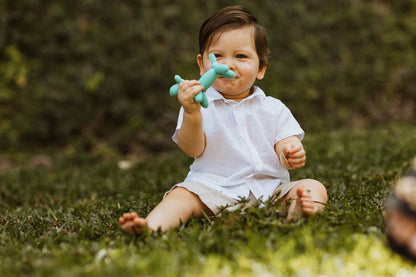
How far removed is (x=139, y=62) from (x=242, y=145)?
145 inches

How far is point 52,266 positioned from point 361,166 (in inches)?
111

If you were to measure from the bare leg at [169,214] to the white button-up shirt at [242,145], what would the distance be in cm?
15

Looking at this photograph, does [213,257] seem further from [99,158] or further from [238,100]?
[99,158]

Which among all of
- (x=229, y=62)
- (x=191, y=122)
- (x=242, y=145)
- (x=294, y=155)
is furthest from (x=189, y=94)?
(x=294, y=155)

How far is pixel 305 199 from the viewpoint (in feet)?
6.81

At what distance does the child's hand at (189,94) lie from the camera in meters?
2.10

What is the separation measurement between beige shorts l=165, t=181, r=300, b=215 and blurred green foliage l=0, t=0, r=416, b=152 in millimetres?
3645

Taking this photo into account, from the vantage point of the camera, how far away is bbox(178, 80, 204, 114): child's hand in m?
2.10

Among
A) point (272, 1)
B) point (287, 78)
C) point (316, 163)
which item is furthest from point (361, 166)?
point (272, 1)

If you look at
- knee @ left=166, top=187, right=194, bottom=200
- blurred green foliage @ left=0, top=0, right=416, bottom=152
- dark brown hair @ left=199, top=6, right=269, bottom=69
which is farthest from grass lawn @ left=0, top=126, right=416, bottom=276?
blurred green foliage @ left=0, top=0, right=416, bottom=152

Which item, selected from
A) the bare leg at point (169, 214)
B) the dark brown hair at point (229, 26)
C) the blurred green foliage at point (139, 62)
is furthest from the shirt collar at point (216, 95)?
the blurred green foliage at point (139, 62)

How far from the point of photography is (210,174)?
245 centimetres

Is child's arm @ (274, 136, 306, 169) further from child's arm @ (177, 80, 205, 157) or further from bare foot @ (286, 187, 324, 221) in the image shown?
child's arm @ (177, 80, 205, 157)

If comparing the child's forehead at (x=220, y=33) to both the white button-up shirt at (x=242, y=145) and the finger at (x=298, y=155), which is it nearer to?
the white button-up shirt at (x=242, y=145)
